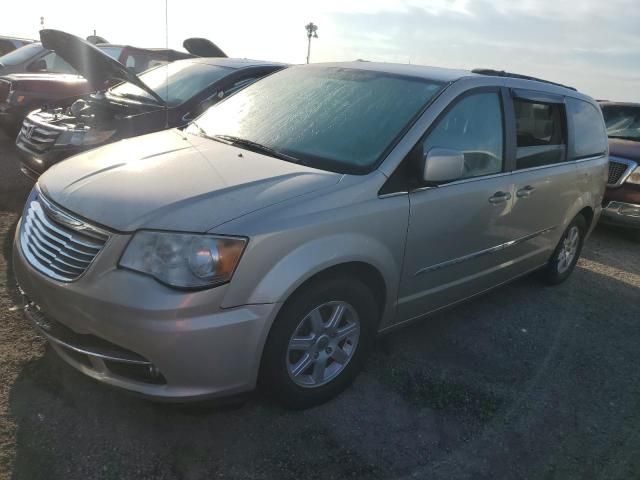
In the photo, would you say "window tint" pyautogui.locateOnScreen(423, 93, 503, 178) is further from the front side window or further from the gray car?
the front side window

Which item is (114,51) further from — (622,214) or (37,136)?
(622,214)

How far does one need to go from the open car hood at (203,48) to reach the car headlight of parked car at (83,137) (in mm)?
4729

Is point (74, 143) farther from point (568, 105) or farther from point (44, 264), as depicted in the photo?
point (568, 105)

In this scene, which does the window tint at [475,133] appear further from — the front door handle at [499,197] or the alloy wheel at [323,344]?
the alloy wheel at [323,344]

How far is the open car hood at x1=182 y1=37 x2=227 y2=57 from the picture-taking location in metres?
9.62

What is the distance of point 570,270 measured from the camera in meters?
5.20

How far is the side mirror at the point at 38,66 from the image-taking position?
934cm

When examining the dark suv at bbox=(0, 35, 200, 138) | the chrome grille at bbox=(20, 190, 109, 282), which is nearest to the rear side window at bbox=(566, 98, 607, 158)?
the chrome grille at bbox=(20, 190, 109, 282)

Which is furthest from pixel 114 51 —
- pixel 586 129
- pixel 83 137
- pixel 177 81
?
pixel 586 129

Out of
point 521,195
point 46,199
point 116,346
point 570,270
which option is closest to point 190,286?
point 116,346

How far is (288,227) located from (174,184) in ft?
1.99

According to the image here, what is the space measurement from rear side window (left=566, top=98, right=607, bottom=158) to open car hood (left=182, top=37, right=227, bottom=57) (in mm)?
6604

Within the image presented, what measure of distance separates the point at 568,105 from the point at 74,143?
441cm

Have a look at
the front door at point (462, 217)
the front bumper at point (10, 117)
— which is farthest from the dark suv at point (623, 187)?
the front bumper at point (10, 117)
